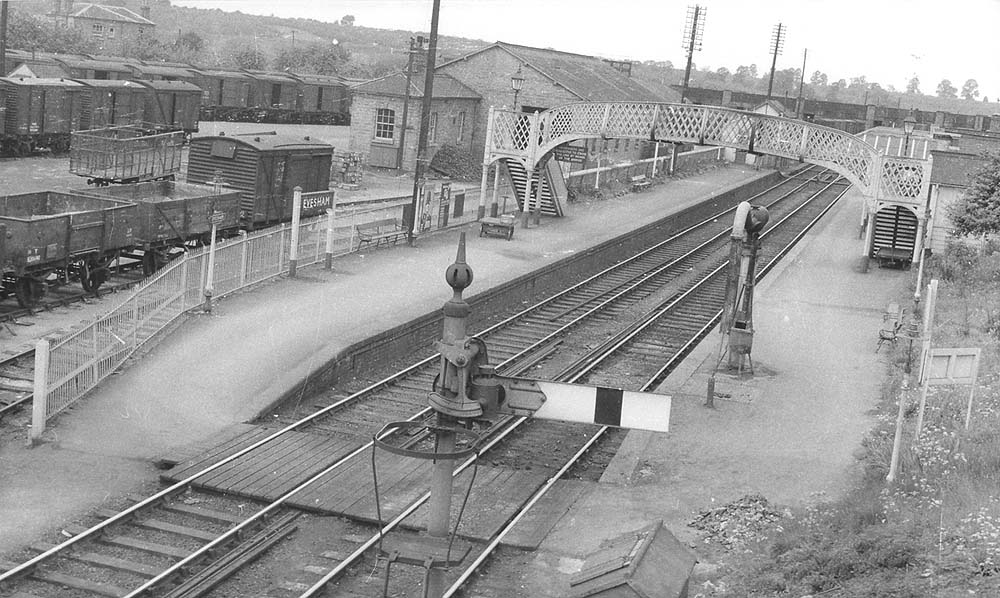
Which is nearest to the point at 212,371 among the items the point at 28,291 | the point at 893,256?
the point at 28,291

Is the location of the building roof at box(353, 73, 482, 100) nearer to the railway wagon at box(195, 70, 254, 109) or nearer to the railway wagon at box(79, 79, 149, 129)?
the railway wagon at box(79, 79, 149, 129)

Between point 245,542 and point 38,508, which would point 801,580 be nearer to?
point 245,542

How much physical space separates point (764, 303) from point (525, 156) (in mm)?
10979

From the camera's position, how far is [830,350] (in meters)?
20.0

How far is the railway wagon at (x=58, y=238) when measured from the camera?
18.3 metres

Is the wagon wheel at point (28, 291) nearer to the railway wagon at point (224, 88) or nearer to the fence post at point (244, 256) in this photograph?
the fence post at point (244, 256)

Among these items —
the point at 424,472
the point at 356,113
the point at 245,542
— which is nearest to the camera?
the point at 245,542

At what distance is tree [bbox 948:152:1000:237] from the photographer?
88.6 feet

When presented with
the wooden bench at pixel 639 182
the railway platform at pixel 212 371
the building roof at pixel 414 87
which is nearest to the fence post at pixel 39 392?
the railway platform at pixel 212 371

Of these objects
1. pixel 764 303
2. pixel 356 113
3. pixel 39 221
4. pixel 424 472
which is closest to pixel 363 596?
pixel 424 472

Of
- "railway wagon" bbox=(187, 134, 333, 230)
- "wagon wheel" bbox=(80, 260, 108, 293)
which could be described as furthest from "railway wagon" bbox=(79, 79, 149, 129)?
"wagon wheel" bbox=(80, 260, 108, 293)

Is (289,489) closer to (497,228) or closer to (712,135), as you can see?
(497,228)

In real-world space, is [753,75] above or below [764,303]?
above

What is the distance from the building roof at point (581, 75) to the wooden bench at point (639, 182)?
327cm
